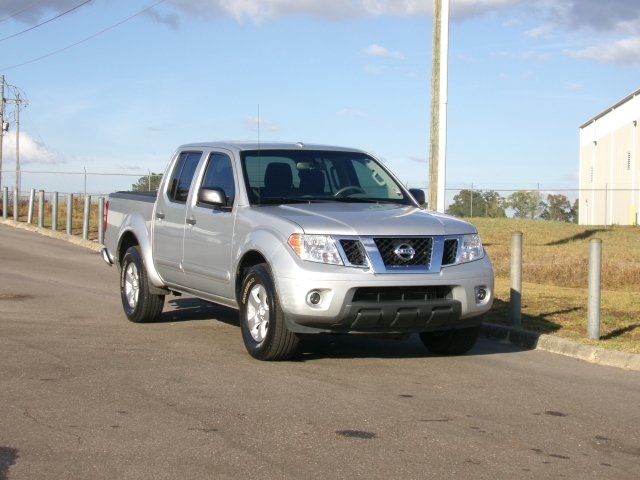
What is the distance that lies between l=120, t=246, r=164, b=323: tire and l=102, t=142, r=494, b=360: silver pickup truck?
0.03 m

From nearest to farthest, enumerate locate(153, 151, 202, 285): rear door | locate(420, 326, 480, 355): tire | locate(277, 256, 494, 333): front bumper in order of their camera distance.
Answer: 1. locate(277, 256, 494, 333): front bumper
2. locate(420, 326, 480, 355): tire
3. locate(153, 151, 202, 285): rear door

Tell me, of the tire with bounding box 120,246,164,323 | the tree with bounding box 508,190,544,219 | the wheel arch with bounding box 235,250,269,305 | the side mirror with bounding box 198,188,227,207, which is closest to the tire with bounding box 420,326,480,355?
the wheel arch with bounding box 235,250,269,305

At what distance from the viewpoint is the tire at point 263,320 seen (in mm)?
8711

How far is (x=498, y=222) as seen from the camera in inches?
1325

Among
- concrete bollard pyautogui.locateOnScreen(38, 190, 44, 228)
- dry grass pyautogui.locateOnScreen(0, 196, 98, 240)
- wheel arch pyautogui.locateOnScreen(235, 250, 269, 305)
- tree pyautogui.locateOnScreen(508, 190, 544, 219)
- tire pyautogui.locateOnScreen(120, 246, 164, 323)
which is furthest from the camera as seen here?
tree pyautogui.locateOnScreen(508, 190, 544, 219)

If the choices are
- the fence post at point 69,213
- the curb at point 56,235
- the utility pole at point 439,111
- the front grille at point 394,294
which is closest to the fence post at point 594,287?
the front grille at point 394,294

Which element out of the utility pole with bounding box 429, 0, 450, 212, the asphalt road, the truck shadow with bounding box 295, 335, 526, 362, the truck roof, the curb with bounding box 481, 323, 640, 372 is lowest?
the asphalt road

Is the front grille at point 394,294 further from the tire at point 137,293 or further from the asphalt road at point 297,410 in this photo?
the tire at point 137,293

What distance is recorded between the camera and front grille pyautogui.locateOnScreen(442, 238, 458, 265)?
8.88 metres

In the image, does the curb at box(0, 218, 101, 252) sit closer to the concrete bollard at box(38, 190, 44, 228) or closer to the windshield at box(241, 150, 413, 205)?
the concrete bollard at box(38, 190, 44, 228)

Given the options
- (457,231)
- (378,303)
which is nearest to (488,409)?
(378,303)

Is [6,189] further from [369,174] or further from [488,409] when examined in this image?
[488,409]

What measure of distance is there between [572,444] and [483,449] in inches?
23.6

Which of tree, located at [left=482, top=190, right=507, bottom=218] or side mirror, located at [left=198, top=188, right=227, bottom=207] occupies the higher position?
tree, located at [left=482, top=190, right=507, bottom=218]
